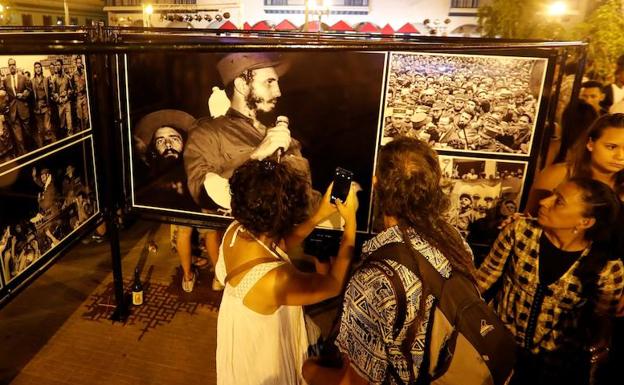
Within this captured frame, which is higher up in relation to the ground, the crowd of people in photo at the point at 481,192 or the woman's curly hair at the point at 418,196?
the woman's curly hair at the point at 418,196

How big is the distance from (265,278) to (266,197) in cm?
39

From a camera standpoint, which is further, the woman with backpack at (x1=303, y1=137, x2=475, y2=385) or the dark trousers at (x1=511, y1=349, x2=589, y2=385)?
the dark trousers at (x1=511, y1=349, x2=589, y2=385)

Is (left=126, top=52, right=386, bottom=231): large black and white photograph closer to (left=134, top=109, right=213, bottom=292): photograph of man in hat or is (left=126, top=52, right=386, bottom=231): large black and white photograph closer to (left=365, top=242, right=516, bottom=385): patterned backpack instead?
(left=134, top=109, right=213, bottom=292): photograph of man in hat

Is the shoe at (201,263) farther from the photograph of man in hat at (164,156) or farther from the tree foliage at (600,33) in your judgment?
the tree foliage at (600,33)

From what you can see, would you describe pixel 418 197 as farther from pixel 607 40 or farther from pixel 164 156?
pixel 607 40

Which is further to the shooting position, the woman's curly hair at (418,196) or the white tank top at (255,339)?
the white tank top at (255,339)

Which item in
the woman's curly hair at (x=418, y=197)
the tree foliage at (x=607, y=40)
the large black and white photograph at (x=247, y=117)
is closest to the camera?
the woman's curly hair at (x=418, y=197)

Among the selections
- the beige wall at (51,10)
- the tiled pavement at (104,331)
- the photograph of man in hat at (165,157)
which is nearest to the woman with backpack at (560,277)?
the tiled pavement at (104,331)

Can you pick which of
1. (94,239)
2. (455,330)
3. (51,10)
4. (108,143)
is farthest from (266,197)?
(51,10)

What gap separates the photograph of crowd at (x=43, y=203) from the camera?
8.96 ft

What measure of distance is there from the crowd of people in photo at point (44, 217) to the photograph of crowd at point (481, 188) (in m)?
2.65

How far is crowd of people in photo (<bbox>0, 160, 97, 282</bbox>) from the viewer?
2.79m

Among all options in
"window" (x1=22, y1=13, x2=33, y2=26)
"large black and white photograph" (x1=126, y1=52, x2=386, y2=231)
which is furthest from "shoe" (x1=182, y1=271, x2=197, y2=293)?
"window" (x1=22, y1=13, x2=33, y2=26)

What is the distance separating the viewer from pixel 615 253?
2.40 m
